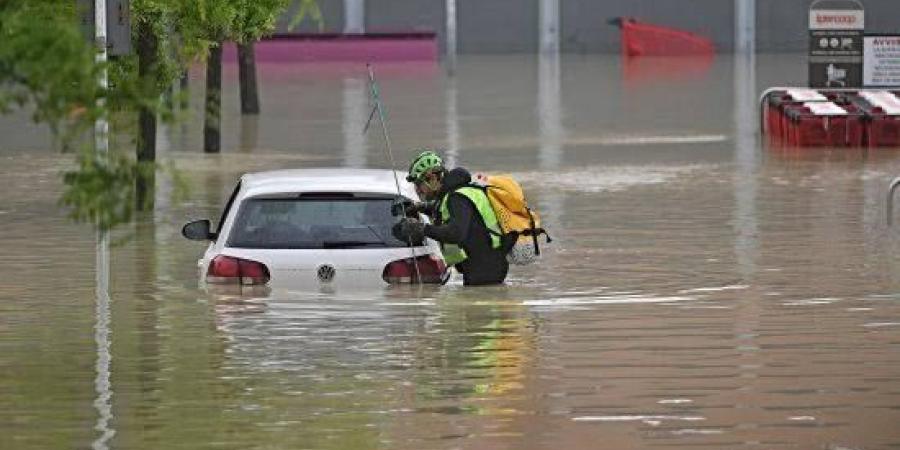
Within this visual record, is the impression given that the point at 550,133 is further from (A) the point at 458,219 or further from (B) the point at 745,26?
(B) the point at 745,26

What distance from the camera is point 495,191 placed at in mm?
17547

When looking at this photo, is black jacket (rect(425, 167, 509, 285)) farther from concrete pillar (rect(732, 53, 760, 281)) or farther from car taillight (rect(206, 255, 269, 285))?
concrete pillar (rect(732, 53, 760, 281))

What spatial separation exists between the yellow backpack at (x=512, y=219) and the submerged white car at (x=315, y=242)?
55 centimetres

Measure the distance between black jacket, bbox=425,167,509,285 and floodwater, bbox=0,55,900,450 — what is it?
0.74ft

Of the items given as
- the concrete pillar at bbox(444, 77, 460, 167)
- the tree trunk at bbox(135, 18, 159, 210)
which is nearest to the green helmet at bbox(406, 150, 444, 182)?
the tree trunk at bbox(135, 18, 159, 210)

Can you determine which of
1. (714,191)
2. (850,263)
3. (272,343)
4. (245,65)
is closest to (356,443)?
(272,343)

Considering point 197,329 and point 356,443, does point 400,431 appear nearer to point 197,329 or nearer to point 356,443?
point 356,443

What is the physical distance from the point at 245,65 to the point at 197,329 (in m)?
28.7

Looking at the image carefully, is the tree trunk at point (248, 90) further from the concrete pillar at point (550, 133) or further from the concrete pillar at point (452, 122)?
the concrete pillar at point (550, 133)

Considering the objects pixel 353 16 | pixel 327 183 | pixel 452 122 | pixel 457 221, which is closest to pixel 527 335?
pixel 457 221

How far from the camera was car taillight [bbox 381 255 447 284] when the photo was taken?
16781 mm

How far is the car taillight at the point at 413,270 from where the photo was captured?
661 inches

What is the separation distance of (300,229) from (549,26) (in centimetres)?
6086

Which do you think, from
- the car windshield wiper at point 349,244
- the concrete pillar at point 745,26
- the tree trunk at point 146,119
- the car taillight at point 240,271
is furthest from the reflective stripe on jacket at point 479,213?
the concrete pillar at point 745,26
